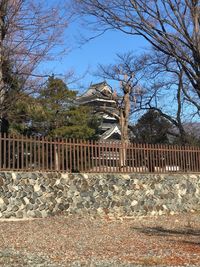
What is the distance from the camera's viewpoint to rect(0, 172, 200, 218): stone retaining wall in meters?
15.1

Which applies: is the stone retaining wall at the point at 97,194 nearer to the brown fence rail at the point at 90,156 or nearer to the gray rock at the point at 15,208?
the gray rock at the point at 15,208

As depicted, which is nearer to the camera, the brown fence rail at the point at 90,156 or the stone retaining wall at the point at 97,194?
the stone retaining wall at the point at 97,194

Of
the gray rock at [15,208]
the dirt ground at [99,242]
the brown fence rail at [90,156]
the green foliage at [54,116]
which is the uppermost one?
the green foliage at [54,116]

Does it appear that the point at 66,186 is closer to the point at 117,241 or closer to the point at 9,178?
the point at 9,178

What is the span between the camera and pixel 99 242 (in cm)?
1133

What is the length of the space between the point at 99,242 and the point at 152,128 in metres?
26.0

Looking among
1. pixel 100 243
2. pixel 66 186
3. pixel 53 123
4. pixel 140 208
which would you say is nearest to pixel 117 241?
pixel 100 243

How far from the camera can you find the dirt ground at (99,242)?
28.9 ft

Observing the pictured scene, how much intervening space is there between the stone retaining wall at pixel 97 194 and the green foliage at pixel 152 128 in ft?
51.9

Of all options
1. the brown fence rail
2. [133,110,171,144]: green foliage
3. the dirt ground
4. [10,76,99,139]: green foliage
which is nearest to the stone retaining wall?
the brown fence rail

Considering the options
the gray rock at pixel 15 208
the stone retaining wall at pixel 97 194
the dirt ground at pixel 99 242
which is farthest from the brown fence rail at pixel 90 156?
the dirt ground at pixel 99 242

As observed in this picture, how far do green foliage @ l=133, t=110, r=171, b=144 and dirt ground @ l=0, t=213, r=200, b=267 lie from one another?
19.6 m

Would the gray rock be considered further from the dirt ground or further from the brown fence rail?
the brown fence rail

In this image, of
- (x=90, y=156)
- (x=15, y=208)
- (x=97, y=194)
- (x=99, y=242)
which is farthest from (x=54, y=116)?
(x=99, y=242)
